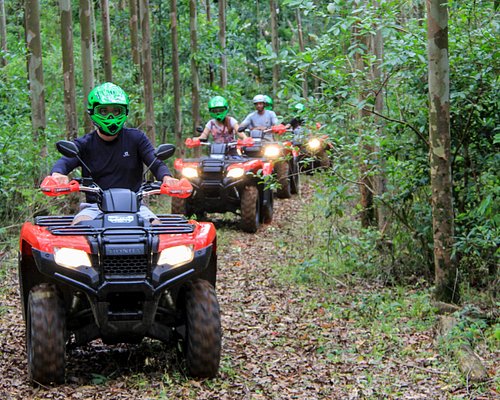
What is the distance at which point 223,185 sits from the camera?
42.7 feet

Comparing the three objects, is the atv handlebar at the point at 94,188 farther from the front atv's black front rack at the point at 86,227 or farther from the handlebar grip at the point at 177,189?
the front atv's black front rack at the point at 86,227

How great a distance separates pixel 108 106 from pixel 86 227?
1.19 metres

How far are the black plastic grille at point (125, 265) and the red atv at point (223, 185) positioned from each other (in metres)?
7.58

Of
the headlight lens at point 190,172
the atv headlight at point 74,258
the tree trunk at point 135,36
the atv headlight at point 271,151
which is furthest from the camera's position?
the tree trunk at point 135,36

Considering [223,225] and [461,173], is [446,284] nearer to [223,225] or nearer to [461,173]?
[461,173]

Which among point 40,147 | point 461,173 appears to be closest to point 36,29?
point 40,147

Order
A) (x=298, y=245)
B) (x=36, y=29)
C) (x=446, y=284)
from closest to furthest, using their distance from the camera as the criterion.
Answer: (x=446, y=284)
(x=298, y=245)
(x=36, y=29)

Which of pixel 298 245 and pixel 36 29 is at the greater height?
pixel 36 29

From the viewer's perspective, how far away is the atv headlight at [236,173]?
42.7 ft

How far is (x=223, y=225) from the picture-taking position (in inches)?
561

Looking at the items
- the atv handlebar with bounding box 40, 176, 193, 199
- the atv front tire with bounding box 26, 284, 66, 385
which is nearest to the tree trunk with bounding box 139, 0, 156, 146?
A: the atv handlebar with bounding box 40, 176, 193, 199

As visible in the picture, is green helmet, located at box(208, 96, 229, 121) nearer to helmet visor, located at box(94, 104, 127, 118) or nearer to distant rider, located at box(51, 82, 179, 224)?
distant rider, located at box(51, 82, 179, 224)

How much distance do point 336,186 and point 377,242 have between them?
0.88 metres

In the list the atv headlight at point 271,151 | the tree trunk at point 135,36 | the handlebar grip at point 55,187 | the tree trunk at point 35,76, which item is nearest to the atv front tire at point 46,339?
the handlebar grip at point 55,187
